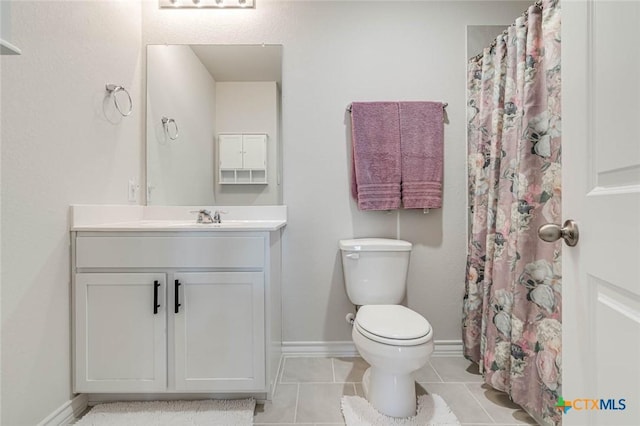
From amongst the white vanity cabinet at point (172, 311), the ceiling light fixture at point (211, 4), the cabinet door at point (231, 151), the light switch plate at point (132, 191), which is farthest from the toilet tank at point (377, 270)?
the ceiling light fixture at point (211, 4)

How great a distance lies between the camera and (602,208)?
0.57 m

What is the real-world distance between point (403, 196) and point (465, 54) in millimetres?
971

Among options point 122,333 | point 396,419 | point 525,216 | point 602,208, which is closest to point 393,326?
point 396,419

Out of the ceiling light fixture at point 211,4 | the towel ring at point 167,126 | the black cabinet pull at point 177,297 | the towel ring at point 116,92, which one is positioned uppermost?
the ceiling light fixture at point 211,4

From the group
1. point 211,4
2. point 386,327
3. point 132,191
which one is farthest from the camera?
point 211,4

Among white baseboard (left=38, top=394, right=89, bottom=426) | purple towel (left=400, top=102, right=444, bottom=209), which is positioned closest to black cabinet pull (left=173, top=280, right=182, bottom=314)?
white baseboard (left=38, top=394, right=89, bottom=426)

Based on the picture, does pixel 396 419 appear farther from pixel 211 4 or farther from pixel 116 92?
pixel 211 4

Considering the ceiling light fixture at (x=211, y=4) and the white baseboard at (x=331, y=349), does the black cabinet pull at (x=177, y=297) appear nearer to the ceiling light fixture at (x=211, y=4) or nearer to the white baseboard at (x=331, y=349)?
Result: the white baseboard at (x=331, y=349)

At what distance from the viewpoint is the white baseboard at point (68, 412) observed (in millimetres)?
1191

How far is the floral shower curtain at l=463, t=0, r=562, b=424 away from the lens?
1170mm

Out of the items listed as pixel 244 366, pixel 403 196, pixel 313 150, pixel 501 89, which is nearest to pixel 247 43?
pixel 313 150

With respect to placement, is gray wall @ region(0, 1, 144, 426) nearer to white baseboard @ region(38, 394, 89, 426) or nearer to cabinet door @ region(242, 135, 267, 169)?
white baseboard @ region(38, 394, 89, 426)

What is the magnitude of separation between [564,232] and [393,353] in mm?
786

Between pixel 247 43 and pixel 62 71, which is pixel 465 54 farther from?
pixel 62 71
